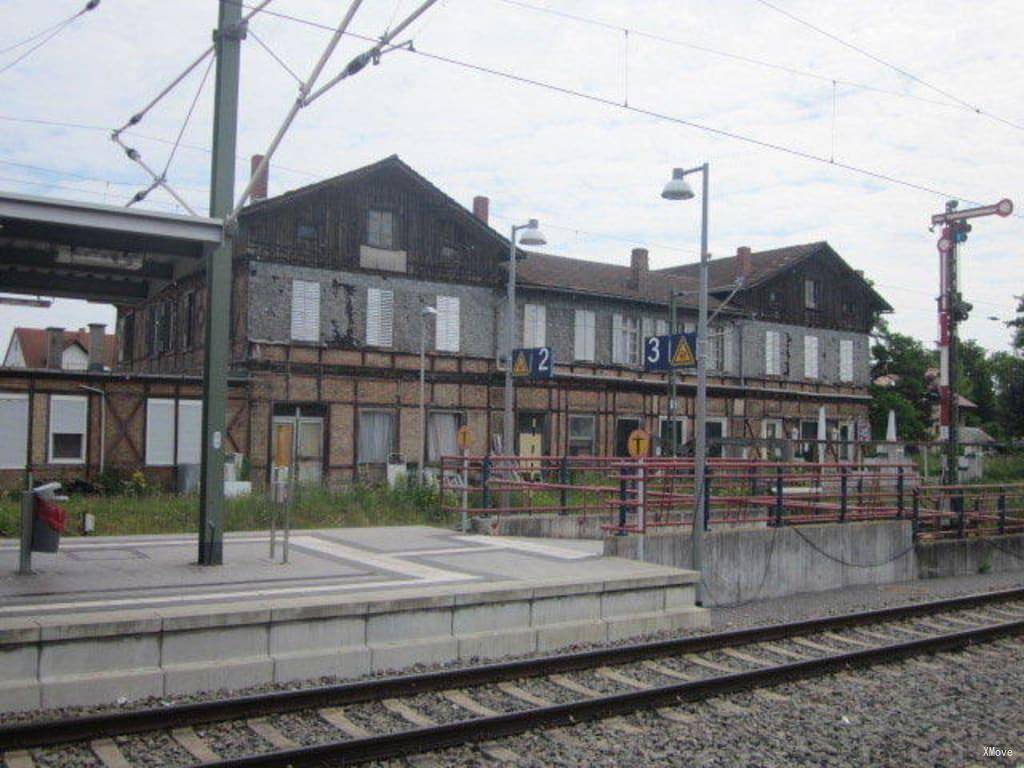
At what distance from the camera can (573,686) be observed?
9.62 metres

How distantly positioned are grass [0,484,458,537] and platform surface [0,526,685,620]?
3.03 m

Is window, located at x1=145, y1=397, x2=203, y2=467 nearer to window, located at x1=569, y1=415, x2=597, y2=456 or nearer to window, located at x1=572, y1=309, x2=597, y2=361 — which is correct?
window, located at x1=569, y1=415, x2=597, y2=456

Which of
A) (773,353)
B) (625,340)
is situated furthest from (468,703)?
(773,353)

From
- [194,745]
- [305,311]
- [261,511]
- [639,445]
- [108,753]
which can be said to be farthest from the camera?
[305,311]

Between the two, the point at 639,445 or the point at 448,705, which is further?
the point at 639,445

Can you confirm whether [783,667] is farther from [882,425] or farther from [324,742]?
[882,425]

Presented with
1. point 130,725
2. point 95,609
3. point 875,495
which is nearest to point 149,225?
point 95,609

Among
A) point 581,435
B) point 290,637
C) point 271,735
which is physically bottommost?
point 271,735

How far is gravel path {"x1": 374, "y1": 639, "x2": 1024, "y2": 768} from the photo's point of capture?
301 inches

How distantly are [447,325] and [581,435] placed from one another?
22.5 feet

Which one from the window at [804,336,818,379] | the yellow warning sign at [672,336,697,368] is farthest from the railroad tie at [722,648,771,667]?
the window at [804,336,818,379]

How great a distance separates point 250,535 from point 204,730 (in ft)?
29.2

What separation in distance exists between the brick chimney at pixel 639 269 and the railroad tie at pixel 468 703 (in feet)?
113

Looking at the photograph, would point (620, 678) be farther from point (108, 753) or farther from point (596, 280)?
point (596, 280)
